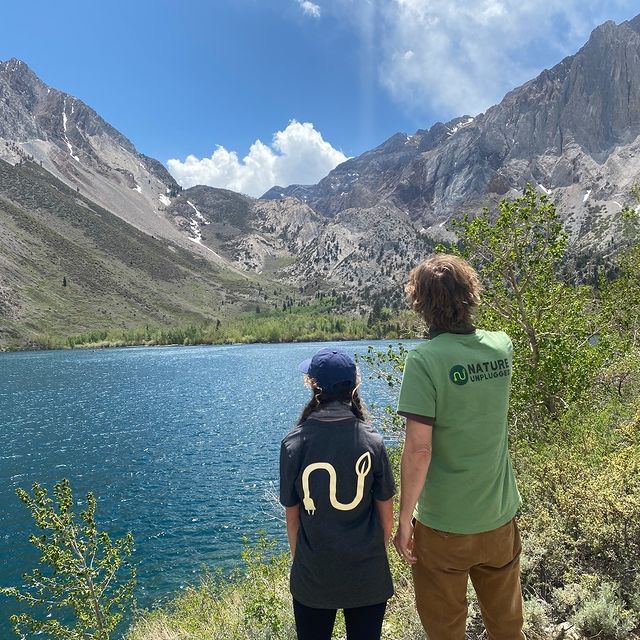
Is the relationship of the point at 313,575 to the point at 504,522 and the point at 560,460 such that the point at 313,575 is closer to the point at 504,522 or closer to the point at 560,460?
the point at 504,522

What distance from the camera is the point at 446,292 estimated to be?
3.75m

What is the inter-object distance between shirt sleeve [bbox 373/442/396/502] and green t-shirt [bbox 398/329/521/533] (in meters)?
0.26

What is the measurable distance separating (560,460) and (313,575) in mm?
5896

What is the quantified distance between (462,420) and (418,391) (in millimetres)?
413

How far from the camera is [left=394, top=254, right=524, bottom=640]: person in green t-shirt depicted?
11.5 feet

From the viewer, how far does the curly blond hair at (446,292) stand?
3.75 m

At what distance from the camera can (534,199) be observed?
39.8ft

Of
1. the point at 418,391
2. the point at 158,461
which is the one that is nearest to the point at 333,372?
the point at 418,391

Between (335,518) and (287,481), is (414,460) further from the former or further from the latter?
(287,481)

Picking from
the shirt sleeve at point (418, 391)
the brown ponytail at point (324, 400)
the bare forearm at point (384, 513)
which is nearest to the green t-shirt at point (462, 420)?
the shirt sleeve at point (418, 391)

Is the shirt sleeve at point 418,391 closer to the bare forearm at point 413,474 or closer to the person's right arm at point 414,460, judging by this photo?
the person's right arm at point 414,460

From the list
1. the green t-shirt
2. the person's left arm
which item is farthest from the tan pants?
the person's left arm

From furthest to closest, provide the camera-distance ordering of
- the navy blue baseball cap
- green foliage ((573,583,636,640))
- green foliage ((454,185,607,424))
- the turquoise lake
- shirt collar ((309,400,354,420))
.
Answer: the turquoise lake → green foliage ((454,185,607,424)) → green foliage ((573,583,636,640)) → the navy blue baseball cap → shirt collar ((309,400,354,420))

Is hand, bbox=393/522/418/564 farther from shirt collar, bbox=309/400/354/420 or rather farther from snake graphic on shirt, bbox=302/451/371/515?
shirt collar, bbox=309/400/354/420
